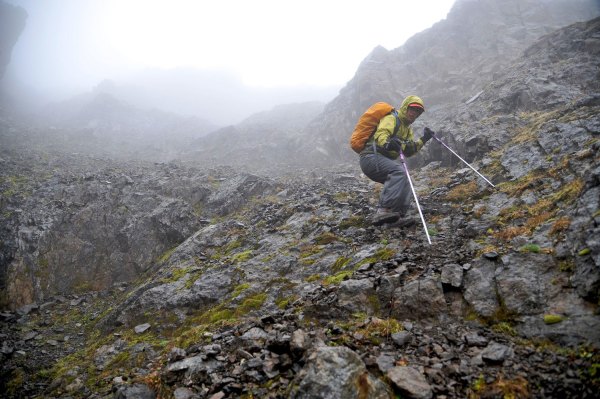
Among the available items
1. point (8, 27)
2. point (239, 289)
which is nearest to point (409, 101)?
point (239, 289)

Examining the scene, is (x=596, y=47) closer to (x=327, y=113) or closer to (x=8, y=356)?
(x=327, y=113)

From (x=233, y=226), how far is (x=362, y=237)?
255 inches

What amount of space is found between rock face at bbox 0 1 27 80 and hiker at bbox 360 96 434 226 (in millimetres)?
85285

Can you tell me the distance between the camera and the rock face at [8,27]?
66.8 metres

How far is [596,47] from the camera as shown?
19.0 meters

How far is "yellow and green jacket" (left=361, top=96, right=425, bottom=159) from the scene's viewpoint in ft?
36.1

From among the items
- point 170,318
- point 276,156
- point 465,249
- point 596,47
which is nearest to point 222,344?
point 170,318

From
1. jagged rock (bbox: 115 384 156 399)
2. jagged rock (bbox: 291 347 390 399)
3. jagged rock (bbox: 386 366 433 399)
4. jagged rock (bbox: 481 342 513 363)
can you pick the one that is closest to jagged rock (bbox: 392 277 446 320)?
jagged rock (bbox: 481 342 513 363)

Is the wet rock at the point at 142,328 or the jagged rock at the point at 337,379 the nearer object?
the jagged rock at the point at 337,379

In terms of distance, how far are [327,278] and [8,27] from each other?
309 ft

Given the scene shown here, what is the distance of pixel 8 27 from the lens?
69.4m

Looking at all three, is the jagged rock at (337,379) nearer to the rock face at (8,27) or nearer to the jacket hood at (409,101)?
the jacket hood at (409,101)

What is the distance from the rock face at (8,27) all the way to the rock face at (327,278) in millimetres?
69144

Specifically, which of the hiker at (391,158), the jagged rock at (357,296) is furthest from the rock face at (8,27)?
the jagged rock at (357,296)
